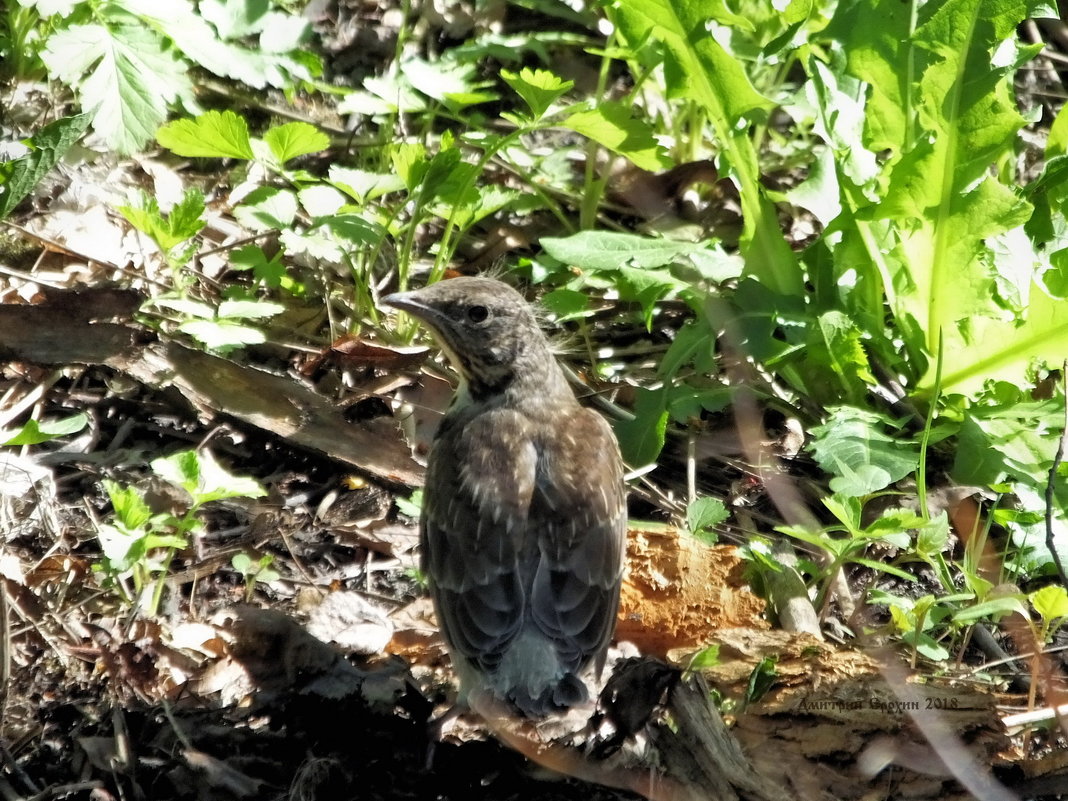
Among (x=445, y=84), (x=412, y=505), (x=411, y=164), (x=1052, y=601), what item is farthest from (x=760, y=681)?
(x=445, y=84)

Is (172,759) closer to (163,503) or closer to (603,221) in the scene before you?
(163,503)

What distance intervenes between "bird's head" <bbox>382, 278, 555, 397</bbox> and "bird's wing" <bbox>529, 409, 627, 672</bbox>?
1.49 ft

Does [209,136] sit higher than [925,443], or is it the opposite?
[209,136]

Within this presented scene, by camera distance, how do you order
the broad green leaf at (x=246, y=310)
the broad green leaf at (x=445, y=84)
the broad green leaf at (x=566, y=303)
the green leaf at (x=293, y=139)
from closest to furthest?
the broad green leaf at (x=246, y=310), the green leaf at (x=293, y=139), the broad green leaf at (x=566, y=303), the broad green leaf at (x=445, y=84)

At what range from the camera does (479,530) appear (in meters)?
4.16

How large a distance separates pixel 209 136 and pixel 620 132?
1.68 m

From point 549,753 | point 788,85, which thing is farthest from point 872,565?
point 788,85

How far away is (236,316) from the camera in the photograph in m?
5.08

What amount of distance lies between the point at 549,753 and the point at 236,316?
2218mm

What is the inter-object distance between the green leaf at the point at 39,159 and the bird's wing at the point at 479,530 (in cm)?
171

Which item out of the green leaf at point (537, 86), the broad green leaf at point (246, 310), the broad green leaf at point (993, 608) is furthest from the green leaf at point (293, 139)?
the broad green leaf at point (993, 608)

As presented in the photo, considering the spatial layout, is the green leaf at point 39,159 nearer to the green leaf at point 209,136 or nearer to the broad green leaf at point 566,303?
the green leaf at point 209,136

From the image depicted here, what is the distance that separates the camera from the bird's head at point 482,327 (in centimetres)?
478

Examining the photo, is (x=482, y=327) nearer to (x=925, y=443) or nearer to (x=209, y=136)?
(x=209, y=136)
